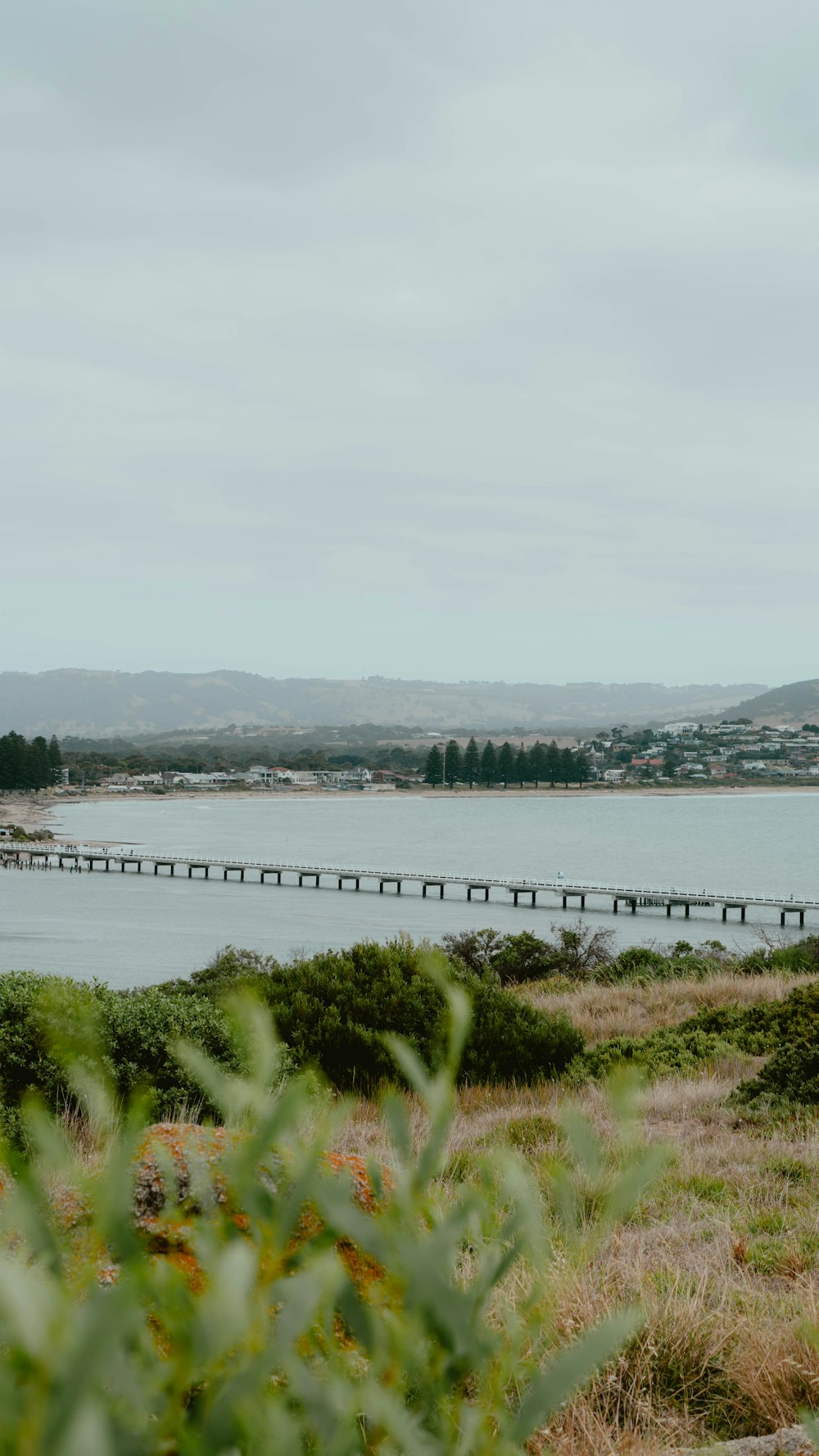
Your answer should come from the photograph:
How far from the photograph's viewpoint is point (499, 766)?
188 meters

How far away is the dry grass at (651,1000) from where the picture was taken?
1627cm

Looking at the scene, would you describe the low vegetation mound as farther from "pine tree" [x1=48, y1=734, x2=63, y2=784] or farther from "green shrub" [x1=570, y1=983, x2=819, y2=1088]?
"pine tree" [x1=48, y1=734, x2=63, y2=784]

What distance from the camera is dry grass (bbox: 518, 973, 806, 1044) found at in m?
16.3

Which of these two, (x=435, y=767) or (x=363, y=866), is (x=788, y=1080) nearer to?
(x=363, y=866)

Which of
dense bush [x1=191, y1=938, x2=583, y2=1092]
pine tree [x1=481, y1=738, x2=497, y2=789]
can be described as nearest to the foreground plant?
dense bush [x1=191, y1=938, x2=583, y2=1092]

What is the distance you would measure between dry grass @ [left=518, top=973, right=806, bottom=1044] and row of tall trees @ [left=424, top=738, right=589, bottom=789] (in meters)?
165

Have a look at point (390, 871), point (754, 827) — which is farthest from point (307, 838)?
point (754, 827)

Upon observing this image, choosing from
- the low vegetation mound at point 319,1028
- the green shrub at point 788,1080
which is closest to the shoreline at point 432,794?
the low vegetation mound at point 319,1028

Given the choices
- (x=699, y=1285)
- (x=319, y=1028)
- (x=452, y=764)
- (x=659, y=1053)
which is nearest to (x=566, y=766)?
(x=452, y=764)

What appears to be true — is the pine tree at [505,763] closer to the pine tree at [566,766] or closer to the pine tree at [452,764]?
the pine tree at [452,764]

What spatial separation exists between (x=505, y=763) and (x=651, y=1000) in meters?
169

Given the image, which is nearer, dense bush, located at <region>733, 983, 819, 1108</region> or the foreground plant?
the foreground plant

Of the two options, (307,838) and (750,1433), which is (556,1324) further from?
(307,838)

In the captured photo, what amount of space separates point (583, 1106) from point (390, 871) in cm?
6709
